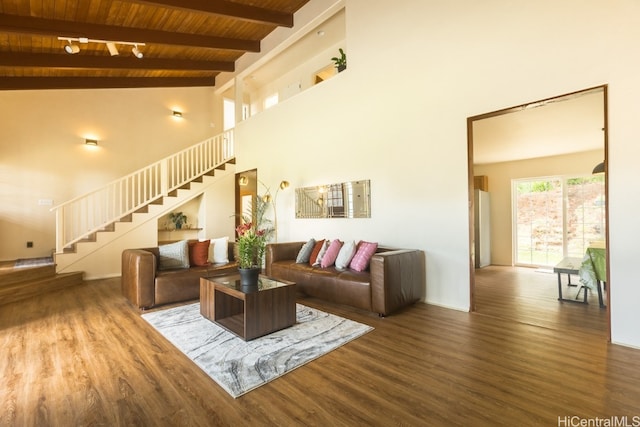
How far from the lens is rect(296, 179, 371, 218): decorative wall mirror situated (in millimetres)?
4762

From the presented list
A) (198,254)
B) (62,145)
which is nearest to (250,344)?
(198,254)

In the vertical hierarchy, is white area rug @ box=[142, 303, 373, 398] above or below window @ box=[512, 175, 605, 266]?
below

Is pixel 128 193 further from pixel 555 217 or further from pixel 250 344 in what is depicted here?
pixel 555 217

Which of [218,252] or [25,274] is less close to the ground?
[218,252]

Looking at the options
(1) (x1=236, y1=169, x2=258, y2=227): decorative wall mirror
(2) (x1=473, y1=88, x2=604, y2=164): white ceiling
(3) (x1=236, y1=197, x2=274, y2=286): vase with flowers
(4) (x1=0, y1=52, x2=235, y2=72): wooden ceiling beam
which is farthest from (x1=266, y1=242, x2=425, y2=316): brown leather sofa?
(4) (x1=0, y1=52, x2=235, y2=72): wooden ceiling beam

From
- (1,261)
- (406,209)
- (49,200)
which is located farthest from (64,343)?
(49,200)

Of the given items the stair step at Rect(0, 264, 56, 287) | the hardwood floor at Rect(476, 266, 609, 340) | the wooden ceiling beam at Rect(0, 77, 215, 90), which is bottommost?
the hardwood floor at Rect(476, 266, 609, 340)

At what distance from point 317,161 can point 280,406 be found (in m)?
4.39

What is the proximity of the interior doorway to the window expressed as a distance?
0.19 metres

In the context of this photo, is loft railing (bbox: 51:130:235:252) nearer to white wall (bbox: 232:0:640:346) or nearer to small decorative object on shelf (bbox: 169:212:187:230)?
small decorative object on shelf (bbox: 169:212:187:230)

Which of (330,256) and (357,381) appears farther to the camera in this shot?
(330,256)

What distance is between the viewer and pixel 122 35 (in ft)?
16.5

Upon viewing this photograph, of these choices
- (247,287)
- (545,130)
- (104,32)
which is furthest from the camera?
(545,130)

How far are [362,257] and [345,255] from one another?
0.98ft
